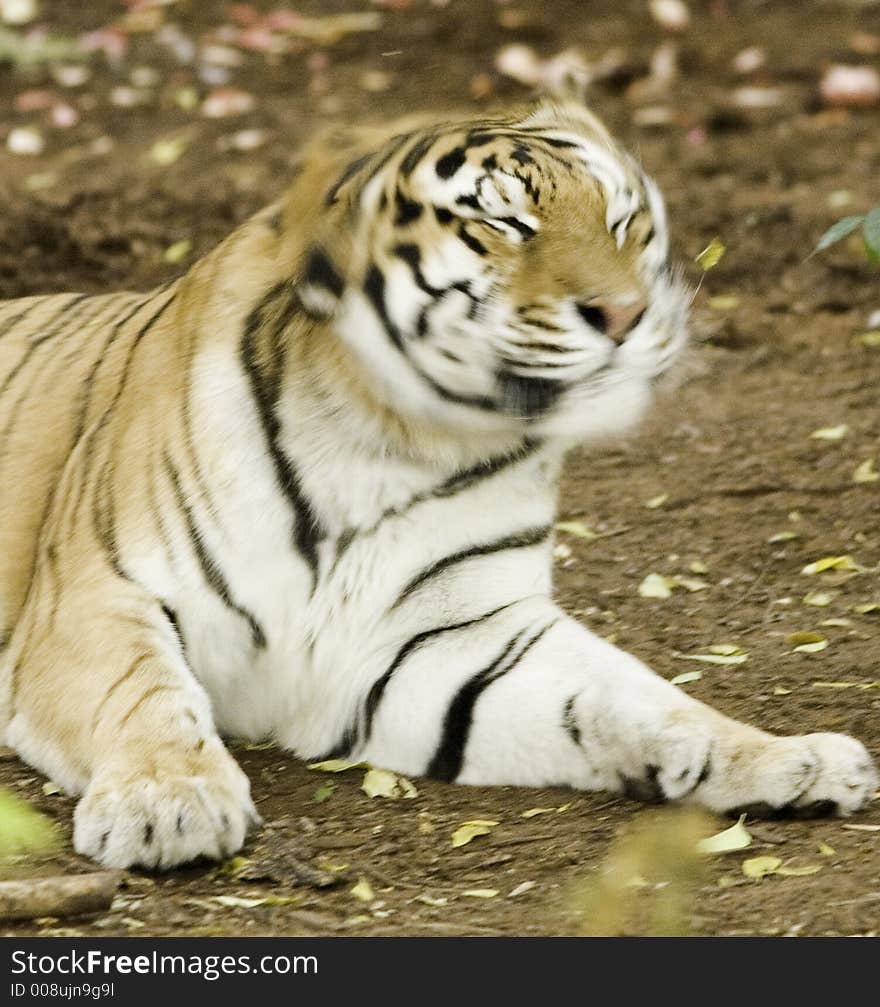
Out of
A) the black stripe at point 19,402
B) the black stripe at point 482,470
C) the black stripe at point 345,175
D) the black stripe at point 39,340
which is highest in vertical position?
the black stripe at point 345,175

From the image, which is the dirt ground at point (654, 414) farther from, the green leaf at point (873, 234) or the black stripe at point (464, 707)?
the green leaf at point (873, 234)

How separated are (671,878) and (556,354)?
743 mm

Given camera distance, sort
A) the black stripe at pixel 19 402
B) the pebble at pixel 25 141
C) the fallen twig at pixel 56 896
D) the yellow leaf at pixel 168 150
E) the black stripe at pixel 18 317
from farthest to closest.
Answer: the pebble at pixel 25 141 → the yellow leaf at pixel 168 150 → the black stripe at pixel 18 317 → the black stripe at pixel 19 402 → the fallen twig at pixel 56 896

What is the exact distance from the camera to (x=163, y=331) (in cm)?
315

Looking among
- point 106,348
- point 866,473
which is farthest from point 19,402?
point 866,473

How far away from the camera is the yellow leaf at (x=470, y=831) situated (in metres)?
2.74

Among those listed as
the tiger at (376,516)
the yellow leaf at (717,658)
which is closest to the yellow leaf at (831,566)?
the yellow leaf at (717,658)

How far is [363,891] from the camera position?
101 inches

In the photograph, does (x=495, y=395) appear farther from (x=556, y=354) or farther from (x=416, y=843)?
(x=416, y=843)

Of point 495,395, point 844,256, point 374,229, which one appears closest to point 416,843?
point 495,395

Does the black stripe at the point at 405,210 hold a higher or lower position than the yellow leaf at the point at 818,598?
higher

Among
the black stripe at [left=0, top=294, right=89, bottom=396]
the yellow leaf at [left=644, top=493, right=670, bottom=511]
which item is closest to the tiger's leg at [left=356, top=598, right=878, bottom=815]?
the black stripe at [left=0, top=294, right=89, bottom=396]

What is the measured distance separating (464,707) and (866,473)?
1856 mm

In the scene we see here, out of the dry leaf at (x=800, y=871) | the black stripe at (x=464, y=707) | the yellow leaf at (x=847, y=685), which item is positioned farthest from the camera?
the yellow leaf at (x=847, y=685)
